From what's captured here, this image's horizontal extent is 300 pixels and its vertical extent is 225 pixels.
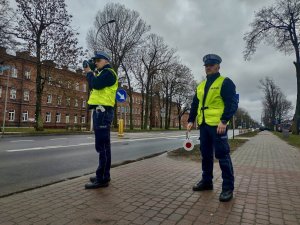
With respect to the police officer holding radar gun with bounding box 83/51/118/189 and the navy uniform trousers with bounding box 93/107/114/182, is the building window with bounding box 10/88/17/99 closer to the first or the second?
the police officer holding radar gun with bounding box 83/51/118/189

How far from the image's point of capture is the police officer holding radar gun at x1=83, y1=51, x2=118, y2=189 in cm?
482

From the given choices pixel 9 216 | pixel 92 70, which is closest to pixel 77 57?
pixel 92 70

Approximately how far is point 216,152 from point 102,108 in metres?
1.83

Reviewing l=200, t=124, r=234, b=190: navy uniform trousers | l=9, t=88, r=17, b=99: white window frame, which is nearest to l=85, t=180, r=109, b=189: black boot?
l=200, t=124, r=234, b=190: navy uniform trousers

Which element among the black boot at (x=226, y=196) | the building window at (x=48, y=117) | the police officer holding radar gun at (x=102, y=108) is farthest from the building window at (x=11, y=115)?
the black boot at (x=226, y=196)

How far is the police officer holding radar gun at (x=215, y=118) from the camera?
4.45 meters

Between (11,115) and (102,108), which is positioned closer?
(102,108)

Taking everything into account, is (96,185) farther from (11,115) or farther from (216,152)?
(11,115)

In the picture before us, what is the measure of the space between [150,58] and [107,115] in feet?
149

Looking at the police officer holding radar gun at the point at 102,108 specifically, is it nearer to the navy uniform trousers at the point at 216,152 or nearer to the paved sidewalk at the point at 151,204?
the paved sidewalk at the point at 151,204

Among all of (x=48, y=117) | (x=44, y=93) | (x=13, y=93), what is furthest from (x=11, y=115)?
(x=44, y=93)

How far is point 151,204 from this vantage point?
3943 mm

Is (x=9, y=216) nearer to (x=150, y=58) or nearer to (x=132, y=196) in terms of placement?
(x=132, y=196)

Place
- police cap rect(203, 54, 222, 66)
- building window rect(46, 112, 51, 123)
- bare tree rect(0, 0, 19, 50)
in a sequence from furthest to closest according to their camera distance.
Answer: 1. building window rect(46, 112, 51, 123)
2. bare tree rect(0, 0, 19, 50)
3. police cap rect(203, 54, 222, 66)
